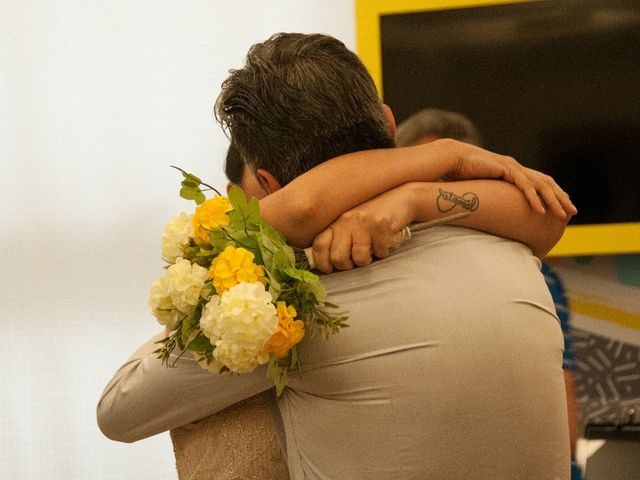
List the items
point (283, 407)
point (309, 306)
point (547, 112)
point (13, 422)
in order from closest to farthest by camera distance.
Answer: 1. point (309, 306)
2. point (283, 407)
3. point (547, 112)
4. point (13, 422)

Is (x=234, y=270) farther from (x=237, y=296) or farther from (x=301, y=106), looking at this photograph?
(x=301, y=106)

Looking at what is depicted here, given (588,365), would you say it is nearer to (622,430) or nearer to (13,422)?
(622,430)

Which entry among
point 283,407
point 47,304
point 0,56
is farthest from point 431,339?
point 0,56

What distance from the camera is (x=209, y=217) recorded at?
120 cm

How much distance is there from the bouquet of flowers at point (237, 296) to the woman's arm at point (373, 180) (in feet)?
0.11

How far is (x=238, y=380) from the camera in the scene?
1239 mm

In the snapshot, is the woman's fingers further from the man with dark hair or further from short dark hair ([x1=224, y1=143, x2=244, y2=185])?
→ short dark hair ([x1=224, y1=143, x2=244, y2=185])

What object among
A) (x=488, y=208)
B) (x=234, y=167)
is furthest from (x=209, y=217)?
(x=234, y=167)

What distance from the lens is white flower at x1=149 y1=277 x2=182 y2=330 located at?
1.19 meters

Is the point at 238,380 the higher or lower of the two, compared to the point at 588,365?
higher

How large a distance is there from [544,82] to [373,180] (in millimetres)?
1862

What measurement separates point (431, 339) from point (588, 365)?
201 cm

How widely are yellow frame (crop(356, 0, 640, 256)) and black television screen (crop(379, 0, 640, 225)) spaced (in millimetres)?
19

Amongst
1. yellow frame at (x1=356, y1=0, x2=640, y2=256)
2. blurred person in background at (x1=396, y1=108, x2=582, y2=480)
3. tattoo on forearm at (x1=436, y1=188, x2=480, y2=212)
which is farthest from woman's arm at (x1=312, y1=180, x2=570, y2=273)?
yellow frame at (x1=356, y1=0, x2=640, y2=256)
